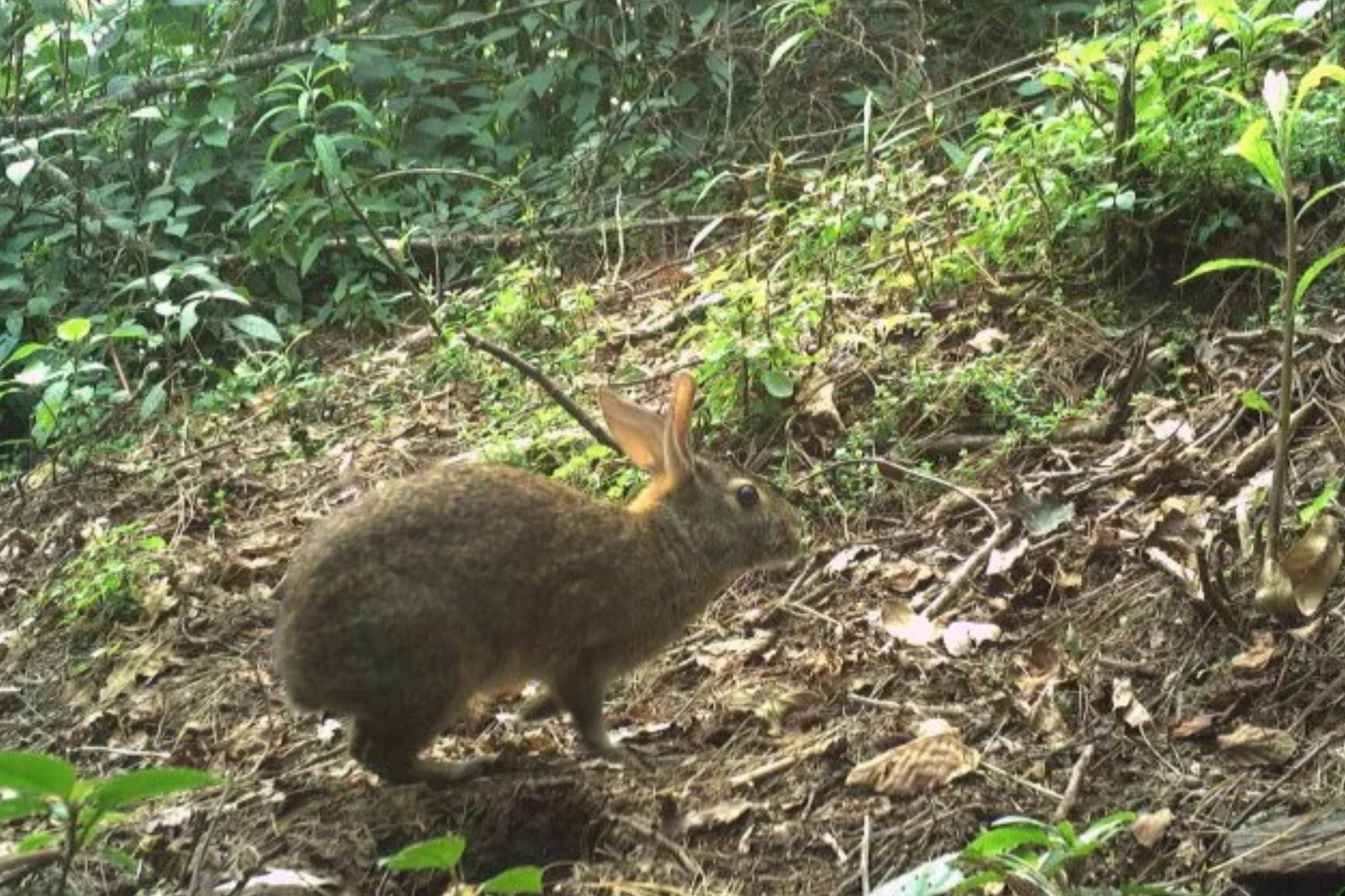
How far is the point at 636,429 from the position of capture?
5.67m

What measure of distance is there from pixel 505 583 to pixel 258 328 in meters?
4.67

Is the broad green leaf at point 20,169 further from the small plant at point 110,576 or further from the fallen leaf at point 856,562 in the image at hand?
the fallen leaf at point 856,562

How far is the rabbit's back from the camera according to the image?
4719mm

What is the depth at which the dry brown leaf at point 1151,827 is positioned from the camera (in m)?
3.87

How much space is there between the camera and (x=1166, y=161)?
6.66 meters

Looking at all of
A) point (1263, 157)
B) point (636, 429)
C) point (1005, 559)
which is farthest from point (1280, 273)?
point (636, 429)

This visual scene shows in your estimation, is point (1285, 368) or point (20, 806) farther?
point (1285, 368)

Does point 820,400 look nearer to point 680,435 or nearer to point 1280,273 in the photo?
point 680,435

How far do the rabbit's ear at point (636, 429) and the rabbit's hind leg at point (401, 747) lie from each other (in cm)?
125

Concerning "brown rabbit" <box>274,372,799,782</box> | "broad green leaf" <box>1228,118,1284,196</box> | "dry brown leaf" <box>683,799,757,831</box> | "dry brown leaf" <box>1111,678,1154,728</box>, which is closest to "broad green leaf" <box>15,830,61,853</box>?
"brown rabbit" <box>274,372,799,782</box>

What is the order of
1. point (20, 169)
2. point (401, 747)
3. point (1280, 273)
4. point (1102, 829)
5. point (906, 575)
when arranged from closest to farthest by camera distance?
point (1102, 829), point (1280, 273), point (401, 747), point (906, 575), point (20, 169)

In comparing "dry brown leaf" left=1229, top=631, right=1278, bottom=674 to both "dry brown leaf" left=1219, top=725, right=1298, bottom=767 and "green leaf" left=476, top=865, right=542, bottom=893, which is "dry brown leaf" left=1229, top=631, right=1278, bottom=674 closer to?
"dry brown leaf" left=1219, top=725, right=1298, bottom=767

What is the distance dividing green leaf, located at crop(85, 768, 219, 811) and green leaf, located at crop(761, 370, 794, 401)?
4284mm

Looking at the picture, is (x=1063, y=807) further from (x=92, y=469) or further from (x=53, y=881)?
(x=92, y=469)
